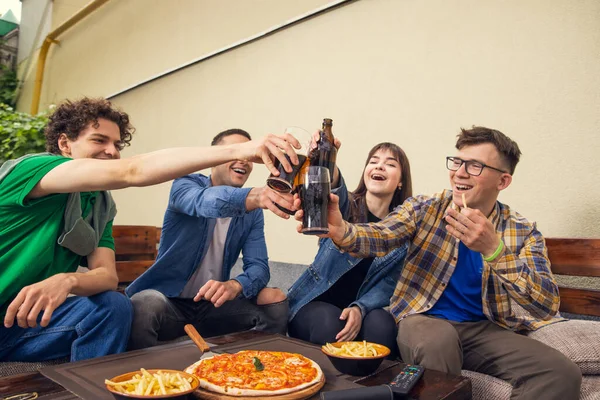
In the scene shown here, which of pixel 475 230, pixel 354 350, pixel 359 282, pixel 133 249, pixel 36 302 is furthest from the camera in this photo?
pixel 133 249

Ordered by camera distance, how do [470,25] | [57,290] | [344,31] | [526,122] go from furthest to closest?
[344,31], [470,25], [526,122], [57,290]

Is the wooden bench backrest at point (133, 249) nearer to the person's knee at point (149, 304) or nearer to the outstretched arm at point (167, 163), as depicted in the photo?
the person's knee at point (149, 304)

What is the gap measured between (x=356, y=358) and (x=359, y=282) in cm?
108

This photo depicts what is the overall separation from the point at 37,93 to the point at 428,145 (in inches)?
278

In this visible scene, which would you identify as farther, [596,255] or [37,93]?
[37,93]

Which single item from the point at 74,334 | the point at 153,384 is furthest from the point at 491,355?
the point at 74,334

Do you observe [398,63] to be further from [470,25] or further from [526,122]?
[526,122]

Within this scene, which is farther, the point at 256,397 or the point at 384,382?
the point at 384,382

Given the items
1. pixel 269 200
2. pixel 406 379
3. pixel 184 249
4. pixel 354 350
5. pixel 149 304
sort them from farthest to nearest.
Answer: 1. pixel 184 249
2. pixel 149 304
3. pixel 269 200
4. pixel 354 350
5. pixel 406 379

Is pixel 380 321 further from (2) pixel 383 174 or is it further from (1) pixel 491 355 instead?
(2) pixel 383 174

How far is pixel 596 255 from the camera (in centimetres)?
202

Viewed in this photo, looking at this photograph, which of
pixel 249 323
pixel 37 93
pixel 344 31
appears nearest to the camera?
pixel 249 323

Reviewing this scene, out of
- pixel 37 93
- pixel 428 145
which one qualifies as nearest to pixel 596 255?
pixel 428 145

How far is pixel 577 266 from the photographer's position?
207 centimetres
